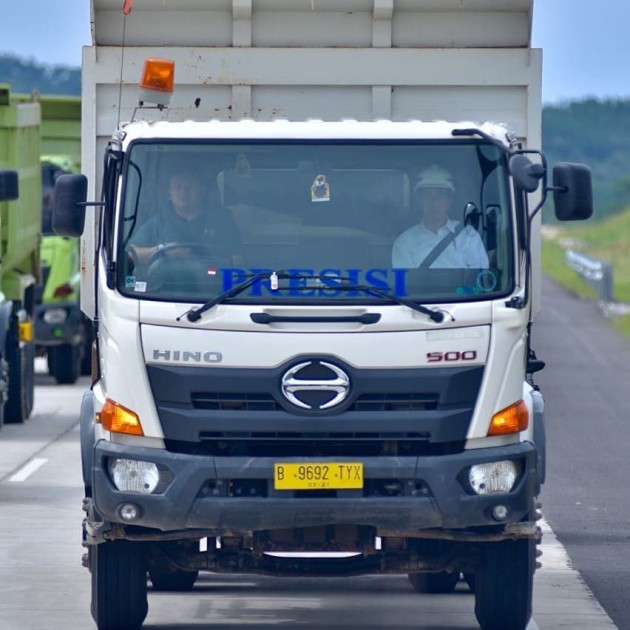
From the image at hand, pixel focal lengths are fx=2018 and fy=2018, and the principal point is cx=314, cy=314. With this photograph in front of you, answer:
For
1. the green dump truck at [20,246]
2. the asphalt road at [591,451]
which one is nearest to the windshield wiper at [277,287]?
the asphalt road at [591,451]

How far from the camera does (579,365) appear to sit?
28.7m

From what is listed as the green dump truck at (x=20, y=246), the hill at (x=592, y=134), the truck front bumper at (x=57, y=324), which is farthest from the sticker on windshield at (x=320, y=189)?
the hill at (x=592, y=134)

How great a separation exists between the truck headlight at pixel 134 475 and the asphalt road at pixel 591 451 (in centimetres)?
272

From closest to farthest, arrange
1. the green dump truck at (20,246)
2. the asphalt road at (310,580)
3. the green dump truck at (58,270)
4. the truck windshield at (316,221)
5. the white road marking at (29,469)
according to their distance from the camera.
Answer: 1. the truck windshield at (316,221)
2. the asphalt road at (310,580)
3. the white road marking at (29,469)
4. the green dump truck at (20,246)
5. the green dump truck at (58,270)

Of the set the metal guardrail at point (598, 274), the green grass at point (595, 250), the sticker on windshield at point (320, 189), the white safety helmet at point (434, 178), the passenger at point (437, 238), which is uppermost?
the white safety helmet at point (434, 178)

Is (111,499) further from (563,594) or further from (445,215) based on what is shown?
(563,594)

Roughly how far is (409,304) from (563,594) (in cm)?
282

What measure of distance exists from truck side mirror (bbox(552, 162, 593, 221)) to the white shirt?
1.46ft

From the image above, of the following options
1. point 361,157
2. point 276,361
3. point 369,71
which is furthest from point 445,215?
point 369,71

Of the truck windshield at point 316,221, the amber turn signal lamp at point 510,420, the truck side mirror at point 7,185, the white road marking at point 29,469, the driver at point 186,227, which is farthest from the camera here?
the white road marking at point 29,469

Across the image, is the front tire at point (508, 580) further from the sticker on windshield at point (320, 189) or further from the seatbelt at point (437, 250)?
the sticker on windshield at point (320, 189)

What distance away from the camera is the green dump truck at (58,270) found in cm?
2583

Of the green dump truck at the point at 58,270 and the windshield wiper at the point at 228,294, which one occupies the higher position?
the windshield wiper at the point at 228,294

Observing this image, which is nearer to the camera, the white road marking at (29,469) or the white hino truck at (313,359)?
the white hino truck at (313,359)
